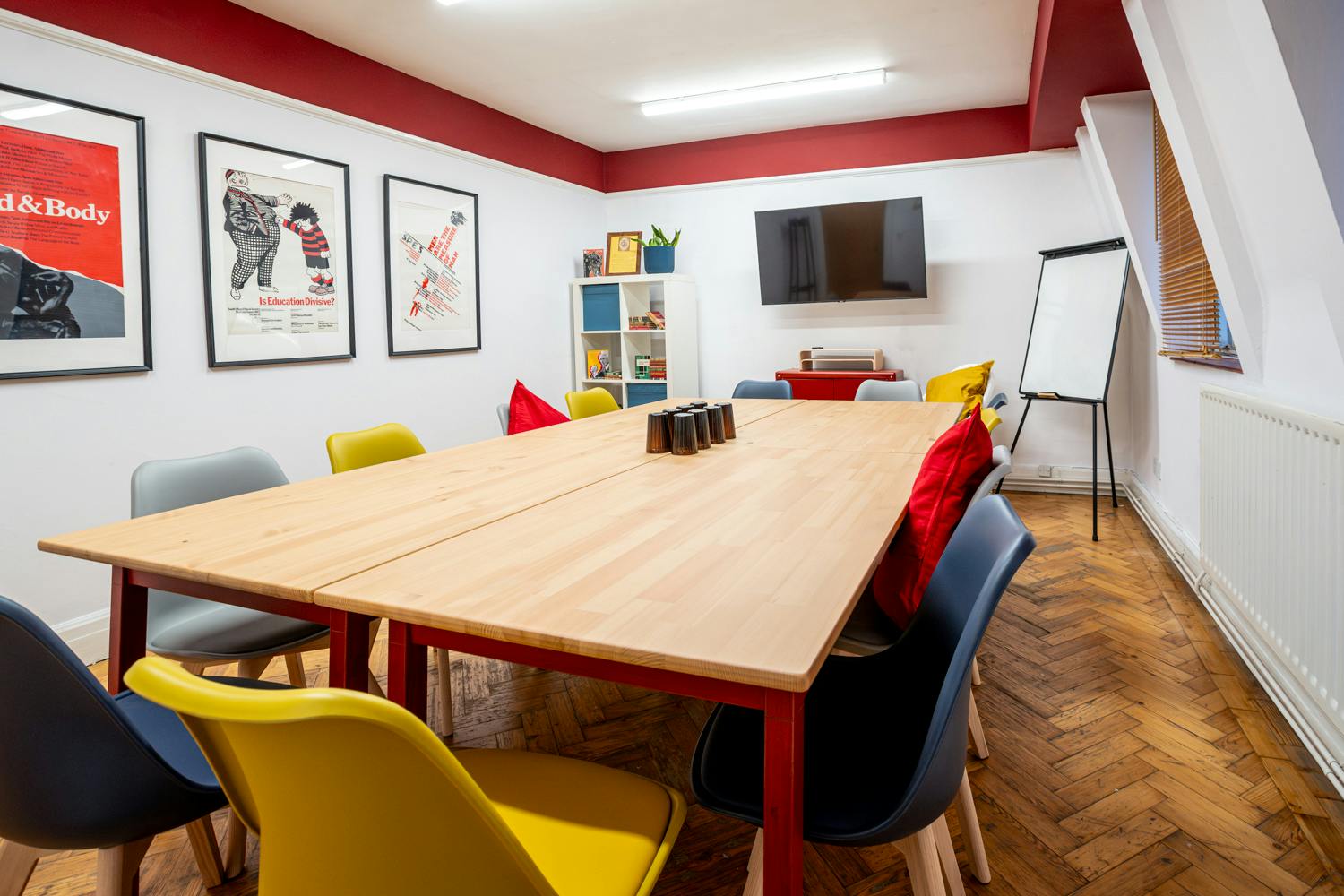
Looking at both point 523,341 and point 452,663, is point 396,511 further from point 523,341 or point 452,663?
point 523,341

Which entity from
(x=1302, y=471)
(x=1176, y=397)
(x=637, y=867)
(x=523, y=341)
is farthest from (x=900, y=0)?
(x=637, y=867)

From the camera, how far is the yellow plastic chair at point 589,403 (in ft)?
12.6

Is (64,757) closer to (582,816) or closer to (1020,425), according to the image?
(582,816)

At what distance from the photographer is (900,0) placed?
3.71m

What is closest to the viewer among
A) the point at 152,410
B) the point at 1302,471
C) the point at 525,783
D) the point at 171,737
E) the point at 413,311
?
the point at 525,783

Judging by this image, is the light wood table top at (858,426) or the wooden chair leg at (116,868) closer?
the wooden chair leg at (116,868)

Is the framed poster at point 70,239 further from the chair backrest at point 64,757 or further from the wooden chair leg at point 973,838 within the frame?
the wooden chair leg at point 973,838

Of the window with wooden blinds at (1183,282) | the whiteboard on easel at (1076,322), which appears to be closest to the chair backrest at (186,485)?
the window with wooden blinds at (1183,282)

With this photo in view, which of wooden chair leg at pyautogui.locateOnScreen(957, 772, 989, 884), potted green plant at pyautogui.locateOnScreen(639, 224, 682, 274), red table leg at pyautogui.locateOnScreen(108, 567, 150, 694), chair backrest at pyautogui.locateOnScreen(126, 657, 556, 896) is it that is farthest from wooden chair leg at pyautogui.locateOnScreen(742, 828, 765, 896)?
potted green plant at pyautogui.locateOnScreen(639, 224, 682, 274)

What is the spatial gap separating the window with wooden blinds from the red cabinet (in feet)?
5.95

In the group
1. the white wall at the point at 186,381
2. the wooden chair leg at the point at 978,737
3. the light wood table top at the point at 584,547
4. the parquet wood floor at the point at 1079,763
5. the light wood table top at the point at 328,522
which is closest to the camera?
the light wood table top at the point at 584,547

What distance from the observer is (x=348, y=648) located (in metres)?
1.27

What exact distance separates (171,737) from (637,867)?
36.4 inches

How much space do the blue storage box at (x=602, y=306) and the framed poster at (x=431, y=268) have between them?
1196 millimetres
